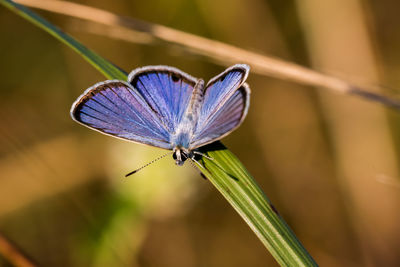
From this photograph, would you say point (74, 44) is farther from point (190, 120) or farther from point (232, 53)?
point (232, 53)

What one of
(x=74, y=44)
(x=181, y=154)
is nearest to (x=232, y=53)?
(x=181, y=154)

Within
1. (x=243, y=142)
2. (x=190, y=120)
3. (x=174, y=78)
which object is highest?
(x=174, y=78)

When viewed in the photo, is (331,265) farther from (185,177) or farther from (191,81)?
(191,81)

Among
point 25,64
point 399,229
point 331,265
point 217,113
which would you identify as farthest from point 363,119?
point 25,64

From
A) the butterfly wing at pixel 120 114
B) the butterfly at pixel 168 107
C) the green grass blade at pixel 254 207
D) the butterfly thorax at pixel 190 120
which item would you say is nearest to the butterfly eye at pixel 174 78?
the butterfly at pixel 168 107

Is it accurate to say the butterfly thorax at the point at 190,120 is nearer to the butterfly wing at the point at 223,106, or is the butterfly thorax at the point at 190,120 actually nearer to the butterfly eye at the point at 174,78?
the butterfly wing at the point at 223,106

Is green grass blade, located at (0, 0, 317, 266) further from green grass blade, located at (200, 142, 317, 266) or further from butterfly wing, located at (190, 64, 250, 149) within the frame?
butterfly wing, located at (190, 64, 250, 149)

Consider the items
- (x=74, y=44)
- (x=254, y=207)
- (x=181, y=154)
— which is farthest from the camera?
(x=181, y=154)
